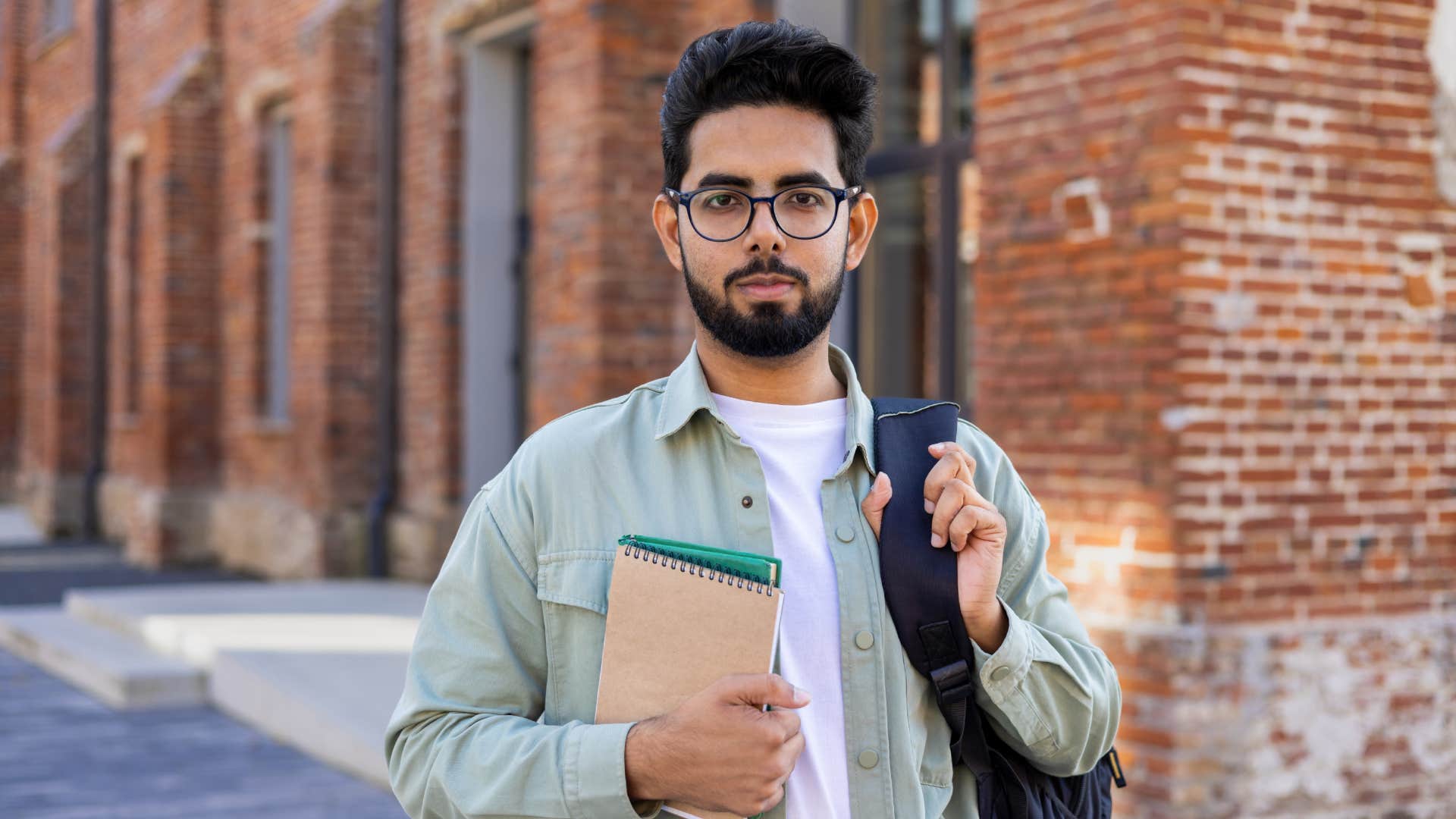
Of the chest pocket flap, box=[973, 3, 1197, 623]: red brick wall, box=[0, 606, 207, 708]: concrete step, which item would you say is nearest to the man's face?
the chest pocket flap

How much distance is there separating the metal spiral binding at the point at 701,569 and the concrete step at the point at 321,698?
4.95 metres

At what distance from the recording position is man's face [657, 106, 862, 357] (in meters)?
1.98

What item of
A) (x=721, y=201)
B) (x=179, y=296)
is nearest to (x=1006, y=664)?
(x=721, y=201)

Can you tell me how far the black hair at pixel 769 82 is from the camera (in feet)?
6.59

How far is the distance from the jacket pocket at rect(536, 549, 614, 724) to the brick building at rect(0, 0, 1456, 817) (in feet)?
11.5

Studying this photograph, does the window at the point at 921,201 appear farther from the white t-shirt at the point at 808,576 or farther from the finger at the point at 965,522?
the finger at the point at 965,522

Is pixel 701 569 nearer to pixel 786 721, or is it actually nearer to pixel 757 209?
pixel 786 721

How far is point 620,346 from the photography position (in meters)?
8.74

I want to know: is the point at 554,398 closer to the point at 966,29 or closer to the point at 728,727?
the point at 966,29

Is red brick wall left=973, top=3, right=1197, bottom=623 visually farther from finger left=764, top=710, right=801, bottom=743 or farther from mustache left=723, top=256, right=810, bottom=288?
finger left=764, top=710, right=801, bottom=743

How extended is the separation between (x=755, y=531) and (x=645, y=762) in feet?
1.10

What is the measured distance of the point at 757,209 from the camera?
77.8 inches

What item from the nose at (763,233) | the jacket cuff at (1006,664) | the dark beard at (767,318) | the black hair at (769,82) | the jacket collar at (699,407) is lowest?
the jacket cuff at (1006,664)

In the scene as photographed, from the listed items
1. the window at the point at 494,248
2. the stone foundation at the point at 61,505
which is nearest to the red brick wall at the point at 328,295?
the window at the point at 494,248
